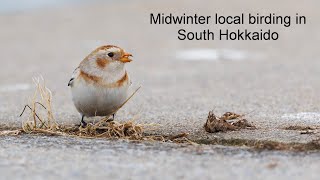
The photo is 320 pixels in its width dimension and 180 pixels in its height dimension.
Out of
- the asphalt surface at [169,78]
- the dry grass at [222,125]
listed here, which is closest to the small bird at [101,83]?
the asphalt surface at [169,78]

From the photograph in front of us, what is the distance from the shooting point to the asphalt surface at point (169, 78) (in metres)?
3.80

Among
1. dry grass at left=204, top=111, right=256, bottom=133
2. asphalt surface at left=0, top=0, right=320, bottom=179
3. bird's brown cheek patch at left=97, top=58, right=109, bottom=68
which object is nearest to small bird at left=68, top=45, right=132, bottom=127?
bird's brown cheek patch at left=97, top=58, right=109, bottom=68

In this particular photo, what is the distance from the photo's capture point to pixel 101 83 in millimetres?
5117

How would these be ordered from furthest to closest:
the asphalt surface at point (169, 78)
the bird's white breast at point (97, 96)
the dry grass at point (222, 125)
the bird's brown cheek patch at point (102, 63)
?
the bird's brown cheek patch at point (102, 63), the bird's white breast at point (97, 96), the dry grass at point (222, 125), the asphalt surface at point (169, 78)

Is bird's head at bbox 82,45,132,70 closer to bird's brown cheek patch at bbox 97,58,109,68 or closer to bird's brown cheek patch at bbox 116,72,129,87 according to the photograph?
bird's brown cheek patch at bbox 97,58,109,68

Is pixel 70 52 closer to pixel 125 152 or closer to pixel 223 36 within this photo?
pixel 223 36

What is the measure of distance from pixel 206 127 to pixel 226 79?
2788 mm

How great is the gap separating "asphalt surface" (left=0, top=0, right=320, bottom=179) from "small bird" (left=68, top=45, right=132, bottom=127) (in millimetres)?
348

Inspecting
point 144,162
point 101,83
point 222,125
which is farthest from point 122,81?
point 144,162

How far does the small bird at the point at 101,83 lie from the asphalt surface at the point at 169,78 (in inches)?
13.7

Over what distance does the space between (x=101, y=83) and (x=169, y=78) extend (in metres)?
2.57

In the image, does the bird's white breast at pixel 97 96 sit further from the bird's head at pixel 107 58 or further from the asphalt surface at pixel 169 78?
the asphalt surface at pixel 169 78

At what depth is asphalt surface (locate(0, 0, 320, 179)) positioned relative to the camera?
3.80 meters

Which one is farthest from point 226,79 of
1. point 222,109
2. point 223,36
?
point 223,36
